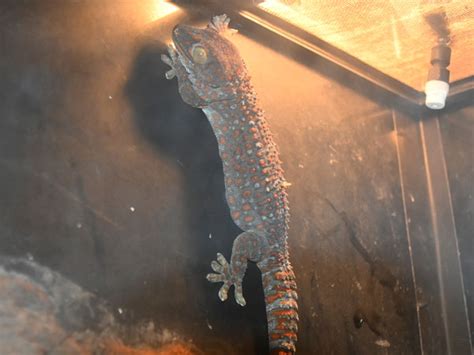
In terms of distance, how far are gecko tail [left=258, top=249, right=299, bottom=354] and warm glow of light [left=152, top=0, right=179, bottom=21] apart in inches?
49.4

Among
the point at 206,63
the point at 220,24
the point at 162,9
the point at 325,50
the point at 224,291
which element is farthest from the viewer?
the point at 325,50

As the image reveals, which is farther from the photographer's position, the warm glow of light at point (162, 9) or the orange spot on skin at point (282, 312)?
the warm glow of light at point (162, 9)

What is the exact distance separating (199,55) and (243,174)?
0.58m

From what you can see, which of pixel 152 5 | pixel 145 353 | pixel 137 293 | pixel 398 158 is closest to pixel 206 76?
pixel 152 5

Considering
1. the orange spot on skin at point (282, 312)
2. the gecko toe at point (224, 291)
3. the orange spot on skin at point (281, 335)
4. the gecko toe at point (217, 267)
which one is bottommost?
the orange spot on skin at point (281, 335)

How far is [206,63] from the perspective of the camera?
2508mm

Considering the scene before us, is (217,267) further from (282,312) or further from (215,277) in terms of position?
(282,312)

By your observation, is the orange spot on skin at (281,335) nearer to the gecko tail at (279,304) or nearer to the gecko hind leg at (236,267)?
the gecko tail at (279,304)

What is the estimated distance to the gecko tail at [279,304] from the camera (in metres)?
2.45

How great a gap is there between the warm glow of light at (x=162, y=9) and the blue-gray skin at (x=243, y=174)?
0.60 feet

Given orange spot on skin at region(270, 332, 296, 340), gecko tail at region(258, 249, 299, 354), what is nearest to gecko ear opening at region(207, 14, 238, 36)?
gecko tail at region(258, 249, 299, 354)

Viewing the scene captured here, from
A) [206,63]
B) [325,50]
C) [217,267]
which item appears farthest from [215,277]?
[325,50]

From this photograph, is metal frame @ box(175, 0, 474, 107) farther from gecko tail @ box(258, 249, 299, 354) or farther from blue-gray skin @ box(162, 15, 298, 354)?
gecko tail @ box(258, 249, 299, 354)

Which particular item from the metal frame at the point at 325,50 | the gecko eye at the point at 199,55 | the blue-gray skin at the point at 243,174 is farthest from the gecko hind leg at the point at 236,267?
the metal frame at the point at 325,50
